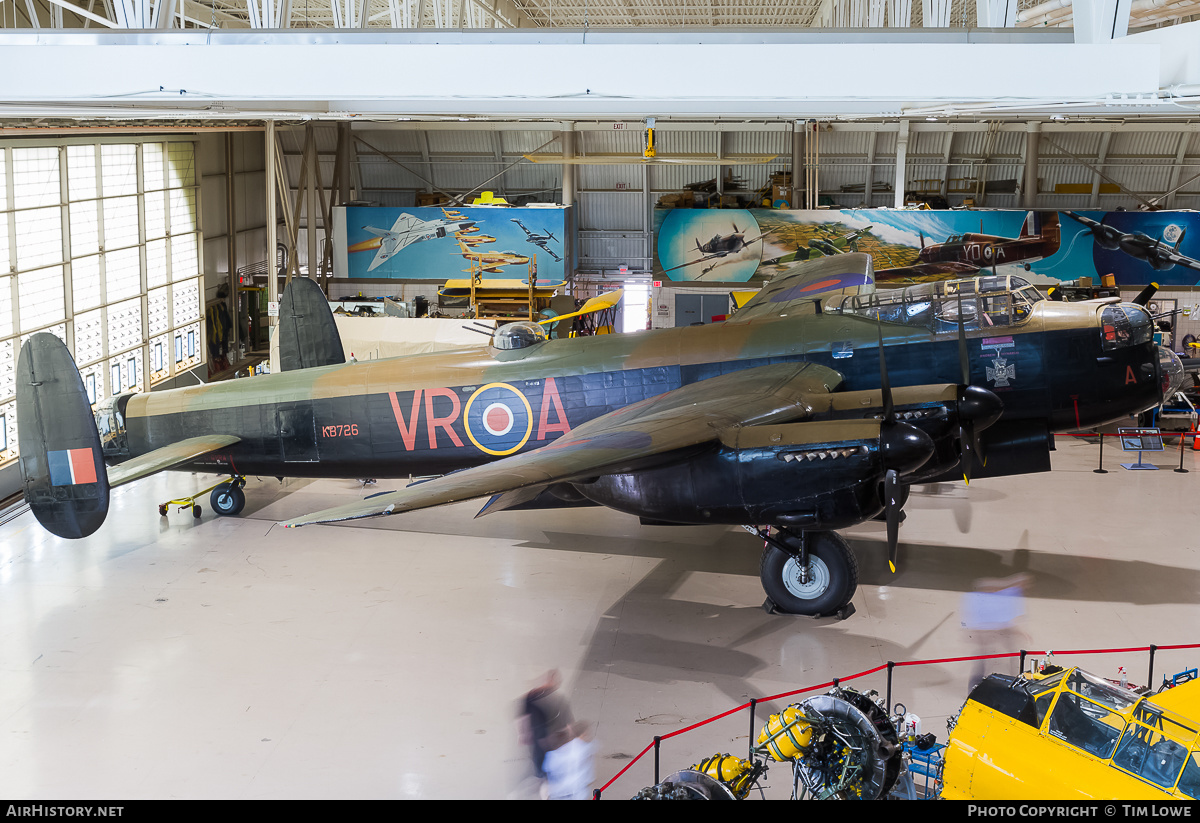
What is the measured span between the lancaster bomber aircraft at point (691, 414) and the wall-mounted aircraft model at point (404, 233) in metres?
13.5

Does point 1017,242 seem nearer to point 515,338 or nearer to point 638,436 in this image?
point 515,338

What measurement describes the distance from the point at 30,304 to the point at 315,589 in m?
10.2

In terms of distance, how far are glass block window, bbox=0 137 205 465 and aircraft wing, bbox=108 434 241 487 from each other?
5799 mm

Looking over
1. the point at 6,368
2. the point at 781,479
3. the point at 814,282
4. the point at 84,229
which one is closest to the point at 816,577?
the point at 781,479

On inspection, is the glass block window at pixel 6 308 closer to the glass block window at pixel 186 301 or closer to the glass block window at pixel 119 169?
the glass block window at pixel 119 169

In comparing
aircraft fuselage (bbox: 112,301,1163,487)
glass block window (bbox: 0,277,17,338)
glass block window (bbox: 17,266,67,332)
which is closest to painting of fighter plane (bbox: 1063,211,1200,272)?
aircraft fuselage (bbox: 112,301,1163,487)

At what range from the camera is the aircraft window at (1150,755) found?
6.31 meters

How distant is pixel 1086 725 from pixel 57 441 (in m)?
11.7

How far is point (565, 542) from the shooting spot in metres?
13.9

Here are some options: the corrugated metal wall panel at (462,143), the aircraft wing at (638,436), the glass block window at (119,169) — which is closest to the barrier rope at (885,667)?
the aircraft wing at (638,436)

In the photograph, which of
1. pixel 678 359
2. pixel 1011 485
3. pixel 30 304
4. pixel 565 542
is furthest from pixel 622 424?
pixel 30 304

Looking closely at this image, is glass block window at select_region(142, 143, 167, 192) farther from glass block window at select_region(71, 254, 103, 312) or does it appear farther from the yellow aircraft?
the yellow aircraft

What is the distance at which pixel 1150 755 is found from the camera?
640 centimetres

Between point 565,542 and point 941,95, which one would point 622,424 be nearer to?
point 565,542
